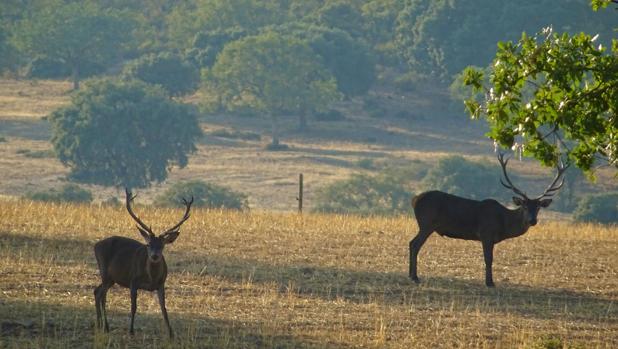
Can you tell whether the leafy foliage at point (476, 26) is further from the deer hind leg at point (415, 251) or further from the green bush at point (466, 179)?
the deer hind leg at point (415, 251)

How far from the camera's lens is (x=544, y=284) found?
78.3 ft

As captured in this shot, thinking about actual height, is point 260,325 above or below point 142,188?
above

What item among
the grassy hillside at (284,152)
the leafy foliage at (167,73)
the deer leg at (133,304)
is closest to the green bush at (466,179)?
the grassy hillside at (284,152)

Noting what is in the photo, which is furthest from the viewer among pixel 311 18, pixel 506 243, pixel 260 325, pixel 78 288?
pixel 311 18

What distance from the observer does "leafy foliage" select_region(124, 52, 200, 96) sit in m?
102

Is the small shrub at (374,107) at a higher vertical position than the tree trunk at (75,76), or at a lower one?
lower

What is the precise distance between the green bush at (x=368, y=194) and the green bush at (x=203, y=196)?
267 inches

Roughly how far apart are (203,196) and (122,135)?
19.5 metres

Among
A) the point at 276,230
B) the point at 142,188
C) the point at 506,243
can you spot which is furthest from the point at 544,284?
the point at 142,188

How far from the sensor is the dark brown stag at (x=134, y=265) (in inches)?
651

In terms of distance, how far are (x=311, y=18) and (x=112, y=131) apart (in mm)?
46046

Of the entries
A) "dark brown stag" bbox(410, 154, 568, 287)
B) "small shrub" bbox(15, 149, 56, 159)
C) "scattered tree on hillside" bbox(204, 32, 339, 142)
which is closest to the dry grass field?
"dark brown stag" bbox(410, 154, 568, 287)

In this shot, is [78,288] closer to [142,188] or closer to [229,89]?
[142,188]

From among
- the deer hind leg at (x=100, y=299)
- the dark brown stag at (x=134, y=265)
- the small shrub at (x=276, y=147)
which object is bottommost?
the small shrub at (x=276, y=147)
